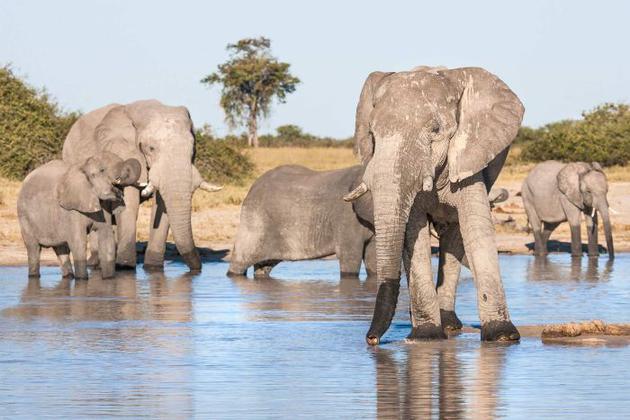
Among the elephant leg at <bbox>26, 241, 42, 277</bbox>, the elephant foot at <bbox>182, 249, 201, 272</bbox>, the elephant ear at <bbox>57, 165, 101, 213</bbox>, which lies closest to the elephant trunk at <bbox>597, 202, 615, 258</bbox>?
the elephant foot at <bbox>182, 249, 201, 272</bbox>

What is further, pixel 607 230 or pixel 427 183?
pixel 607 230

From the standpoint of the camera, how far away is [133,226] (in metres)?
17.4

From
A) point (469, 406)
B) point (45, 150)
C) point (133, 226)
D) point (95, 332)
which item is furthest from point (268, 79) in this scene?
point (469, 406)

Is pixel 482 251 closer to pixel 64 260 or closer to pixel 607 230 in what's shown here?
pixel 64 260

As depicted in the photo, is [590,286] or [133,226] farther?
[133,226]

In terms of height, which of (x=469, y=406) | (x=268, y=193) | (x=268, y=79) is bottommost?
(x=469, y=406)

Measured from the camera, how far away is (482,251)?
9.63m

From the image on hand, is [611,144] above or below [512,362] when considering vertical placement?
above

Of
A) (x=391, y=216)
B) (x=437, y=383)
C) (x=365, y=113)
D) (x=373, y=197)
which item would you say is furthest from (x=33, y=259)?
(x=437, y=383)

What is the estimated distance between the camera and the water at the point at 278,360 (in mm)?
7297

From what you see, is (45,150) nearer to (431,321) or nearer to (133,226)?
(133,226)

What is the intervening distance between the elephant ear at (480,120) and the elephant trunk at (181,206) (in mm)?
7593

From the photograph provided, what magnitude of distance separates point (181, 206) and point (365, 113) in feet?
23.8

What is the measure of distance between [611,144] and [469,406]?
2824cm
